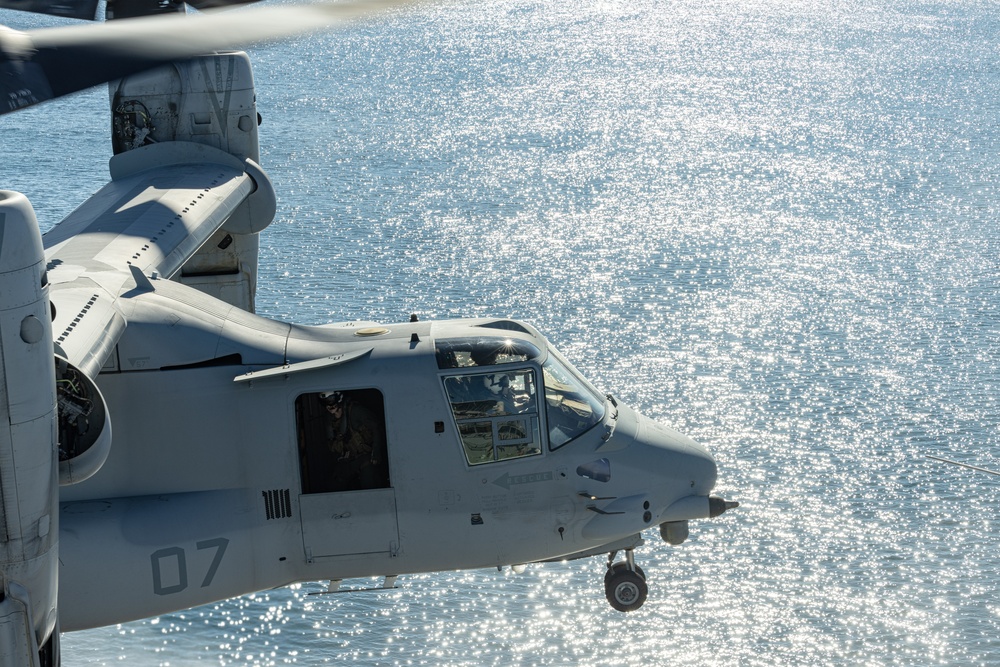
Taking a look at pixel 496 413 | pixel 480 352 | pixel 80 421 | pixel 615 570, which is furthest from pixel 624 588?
pixel 80 421

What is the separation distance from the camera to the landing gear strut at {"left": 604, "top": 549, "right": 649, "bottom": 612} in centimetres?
1684

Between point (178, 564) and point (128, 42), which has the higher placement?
point (128, 42)

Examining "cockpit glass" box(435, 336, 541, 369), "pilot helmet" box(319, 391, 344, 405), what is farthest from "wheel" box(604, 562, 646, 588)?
"pilot helmet" box(319, 391, 344, 405)

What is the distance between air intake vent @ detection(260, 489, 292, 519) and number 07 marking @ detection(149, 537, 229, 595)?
0.66m

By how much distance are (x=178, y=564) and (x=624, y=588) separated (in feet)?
19.4

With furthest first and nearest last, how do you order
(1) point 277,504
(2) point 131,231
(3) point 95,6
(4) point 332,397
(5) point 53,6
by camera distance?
(2) point 131,231, (1) point 277,504, (4) point 332,397, (3) point 95,6, (5) point 53,6

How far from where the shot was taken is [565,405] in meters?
16.2

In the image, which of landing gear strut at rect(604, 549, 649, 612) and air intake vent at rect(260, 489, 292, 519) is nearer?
air intake vent at rect(260, 489, 292, 519)

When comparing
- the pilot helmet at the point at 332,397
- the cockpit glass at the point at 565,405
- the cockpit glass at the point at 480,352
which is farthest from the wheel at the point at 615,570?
the pilot helmet at the point at 332,397

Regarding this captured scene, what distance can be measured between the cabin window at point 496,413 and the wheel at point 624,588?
7.50 ft

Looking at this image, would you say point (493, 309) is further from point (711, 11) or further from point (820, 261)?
point (711, 11)

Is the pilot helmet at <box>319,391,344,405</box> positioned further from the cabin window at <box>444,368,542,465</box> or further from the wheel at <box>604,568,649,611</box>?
the wheel at <box>604,568,649,611</box>

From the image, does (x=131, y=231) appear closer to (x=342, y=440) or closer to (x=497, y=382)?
(x=342, y=440)

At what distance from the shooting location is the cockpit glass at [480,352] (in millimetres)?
15805
